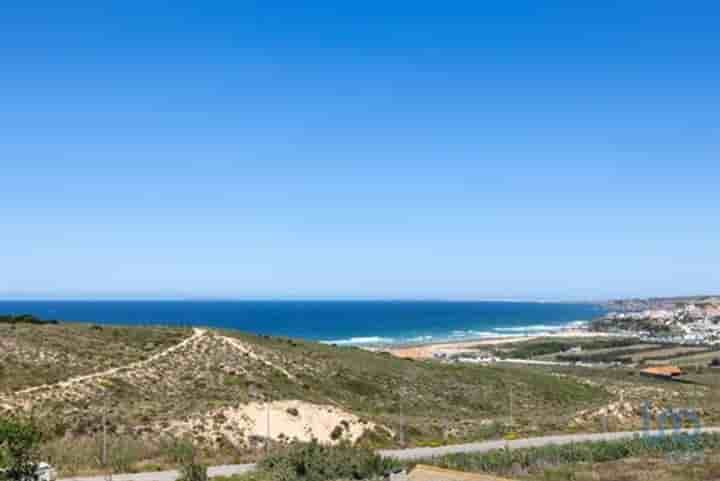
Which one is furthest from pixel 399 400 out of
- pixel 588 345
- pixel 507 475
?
pixel 588 345

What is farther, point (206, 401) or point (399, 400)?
point (399, 400)

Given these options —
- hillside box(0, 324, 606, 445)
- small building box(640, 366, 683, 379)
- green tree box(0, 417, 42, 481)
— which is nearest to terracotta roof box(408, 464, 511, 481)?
green tree box(0, 417, 42, 481)

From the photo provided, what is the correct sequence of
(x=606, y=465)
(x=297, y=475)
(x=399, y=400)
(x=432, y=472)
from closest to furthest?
(x=432, y=472) < (x=297, y=475) < (x=606, y=465) < (x=399, y=400)

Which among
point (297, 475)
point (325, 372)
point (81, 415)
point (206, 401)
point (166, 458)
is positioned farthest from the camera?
point (325, 372)

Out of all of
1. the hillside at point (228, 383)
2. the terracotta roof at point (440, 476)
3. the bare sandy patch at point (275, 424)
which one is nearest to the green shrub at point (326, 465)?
the terracotta roof at point (440, 476)

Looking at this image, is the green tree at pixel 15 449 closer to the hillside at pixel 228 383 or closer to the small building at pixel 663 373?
the hillside at pixel 228 383

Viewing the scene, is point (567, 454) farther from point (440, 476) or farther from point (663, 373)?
point (663, 373)

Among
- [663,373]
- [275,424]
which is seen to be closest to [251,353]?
[275,424]

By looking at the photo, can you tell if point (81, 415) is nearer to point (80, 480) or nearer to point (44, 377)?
point (44, 377)
